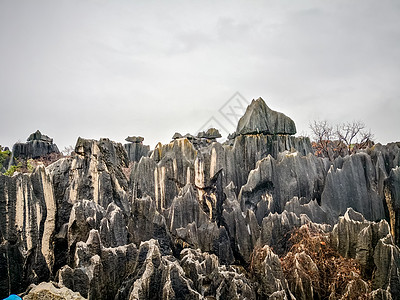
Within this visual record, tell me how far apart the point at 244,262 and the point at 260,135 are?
8.47 metres

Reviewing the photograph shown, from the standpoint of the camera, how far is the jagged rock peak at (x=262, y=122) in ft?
53.1

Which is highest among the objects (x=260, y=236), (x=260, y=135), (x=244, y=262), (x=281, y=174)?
(x=260, y=135)

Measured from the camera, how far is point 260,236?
8.73m

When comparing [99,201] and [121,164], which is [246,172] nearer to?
[121,164]

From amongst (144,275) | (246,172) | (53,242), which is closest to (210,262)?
(144,275)

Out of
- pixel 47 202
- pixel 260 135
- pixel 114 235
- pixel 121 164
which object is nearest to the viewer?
pixel 114 235

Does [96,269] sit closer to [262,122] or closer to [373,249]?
[373,249]

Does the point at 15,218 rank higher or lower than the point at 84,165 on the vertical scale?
lower

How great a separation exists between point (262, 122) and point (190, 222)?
335 inches

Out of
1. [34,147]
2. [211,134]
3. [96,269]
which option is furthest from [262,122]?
[34,147]

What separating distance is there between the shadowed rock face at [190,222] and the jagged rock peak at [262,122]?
1.04 feet

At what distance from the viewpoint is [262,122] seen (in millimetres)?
16391

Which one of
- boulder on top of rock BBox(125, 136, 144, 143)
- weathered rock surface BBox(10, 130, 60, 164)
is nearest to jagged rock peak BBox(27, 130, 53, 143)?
weathered rock surface BBox(10, 130, 60, 164)

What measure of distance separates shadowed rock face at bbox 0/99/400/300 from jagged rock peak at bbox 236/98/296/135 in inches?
12.5
